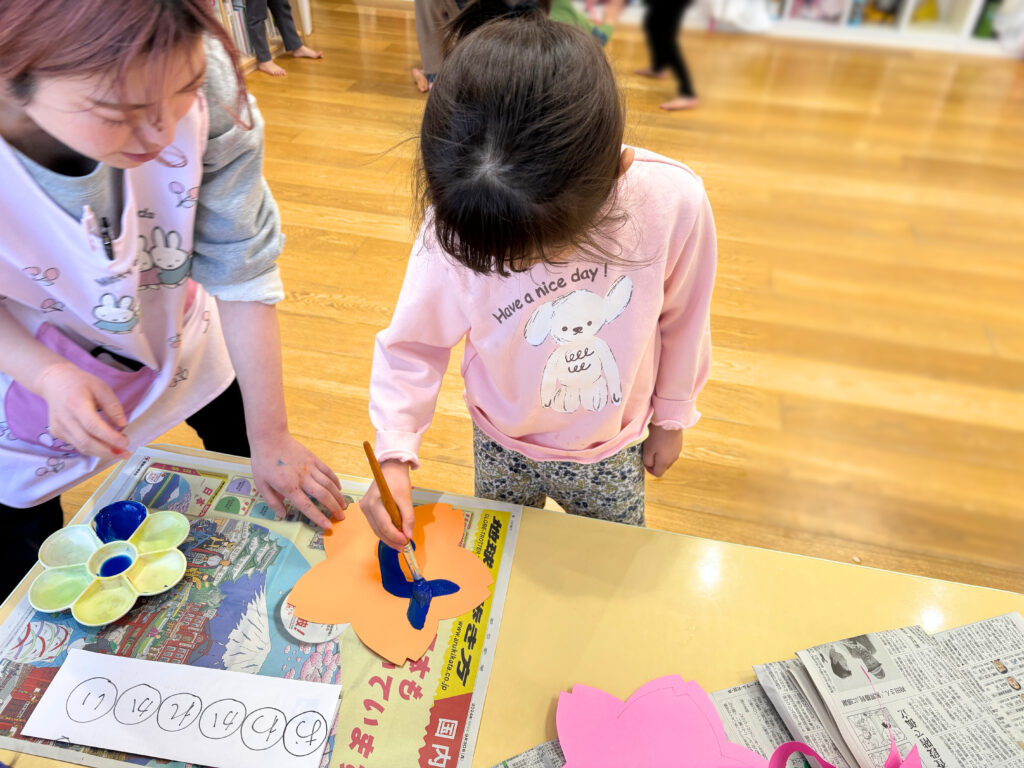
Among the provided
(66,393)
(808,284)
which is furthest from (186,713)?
(808,284)

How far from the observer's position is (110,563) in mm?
667

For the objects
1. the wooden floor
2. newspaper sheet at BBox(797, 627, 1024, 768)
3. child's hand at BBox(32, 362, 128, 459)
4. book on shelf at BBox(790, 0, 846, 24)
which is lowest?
the wooden floor

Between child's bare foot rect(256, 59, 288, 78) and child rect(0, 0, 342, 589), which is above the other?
child rect(0, 0, 342, 589)

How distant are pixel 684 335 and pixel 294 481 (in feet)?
1.52

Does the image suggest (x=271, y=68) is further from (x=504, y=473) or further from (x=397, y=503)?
(x=397, y=503)

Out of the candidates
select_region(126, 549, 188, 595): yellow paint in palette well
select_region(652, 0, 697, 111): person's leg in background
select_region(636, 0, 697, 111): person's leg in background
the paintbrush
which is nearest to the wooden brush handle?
the paintbrush

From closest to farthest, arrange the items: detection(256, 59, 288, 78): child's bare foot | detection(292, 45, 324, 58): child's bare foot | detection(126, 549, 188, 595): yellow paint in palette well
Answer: detection(126, 549, 188, 595): yellow paint in palette well < detection(256, 59, 288, 78): child's bare foot < detection(292, 45, 324, 58): child's bare foot

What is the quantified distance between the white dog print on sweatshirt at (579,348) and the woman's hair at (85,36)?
384mm

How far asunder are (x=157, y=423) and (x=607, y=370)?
20.9 inches

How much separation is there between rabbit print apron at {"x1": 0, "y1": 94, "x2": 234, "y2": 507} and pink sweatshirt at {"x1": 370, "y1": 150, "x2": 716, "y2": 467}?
23cm

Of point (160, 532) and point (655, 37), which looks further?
point (655, 37)

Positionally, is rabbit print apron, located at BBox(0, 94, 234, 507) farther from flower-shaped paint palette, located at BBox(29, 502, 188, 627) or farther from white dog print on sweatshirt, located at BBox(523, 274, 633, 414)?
white dog print on sweatshirt, located at BBox(523, 274, 633, 414)

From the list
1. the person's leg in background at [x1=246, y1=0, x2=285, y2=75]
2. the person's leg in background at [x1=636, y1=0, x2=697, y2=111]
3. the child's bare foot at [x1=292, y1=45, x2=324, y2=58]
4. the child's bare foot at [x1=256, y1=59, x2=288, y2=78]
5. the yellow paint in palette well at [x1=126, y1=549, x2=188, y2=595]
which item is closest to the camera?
the yellow paint in palette well at [x1=126, y1=549, x2=188, y2=595]

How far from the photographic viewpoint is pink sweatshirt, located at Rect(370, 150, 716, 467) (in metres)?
0.66
